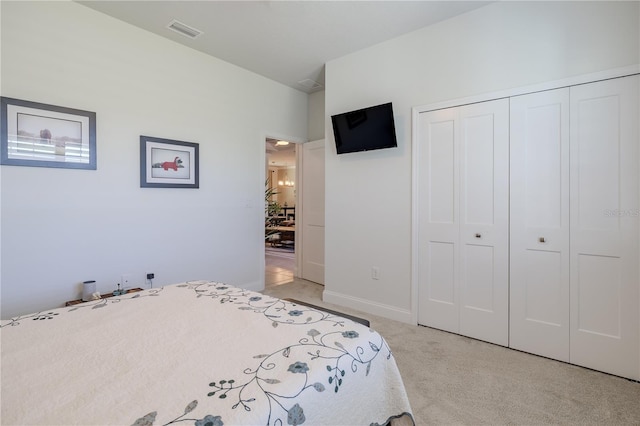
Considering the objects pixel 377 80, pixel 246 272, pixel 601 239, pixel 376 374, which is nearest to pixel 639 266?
pixel 601 239

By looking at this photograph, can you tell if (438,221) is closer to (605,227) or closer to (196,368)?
(605,227)

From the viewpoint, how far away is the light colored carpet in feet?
5.62

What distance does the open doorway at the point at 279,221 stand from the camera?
17.0ft

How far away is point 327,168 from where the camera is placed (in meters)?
3.73

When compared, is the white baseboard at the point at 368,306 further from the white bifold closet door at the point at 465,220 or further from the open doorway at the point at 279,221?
the open doorway at the point at 279,221

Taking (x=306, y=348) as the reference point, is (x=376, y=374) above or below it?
below

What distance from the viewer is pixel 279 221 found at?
9.16m

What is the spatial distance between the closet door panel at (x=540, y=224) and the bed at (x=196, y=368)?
67.8 inches

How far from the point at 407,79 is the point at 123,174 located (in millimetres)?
2902

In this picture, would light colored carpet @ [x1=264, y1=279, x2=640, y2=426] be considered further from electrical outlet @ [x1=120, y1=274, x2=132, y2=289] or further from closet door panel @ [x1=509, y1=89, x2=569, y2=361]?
electrical outlet @ [x1=120, y1=274, x2=132, y2=289]

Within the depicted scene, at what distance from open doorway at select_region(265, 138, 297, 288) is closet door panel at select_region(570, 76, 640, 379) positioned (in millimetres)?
3376

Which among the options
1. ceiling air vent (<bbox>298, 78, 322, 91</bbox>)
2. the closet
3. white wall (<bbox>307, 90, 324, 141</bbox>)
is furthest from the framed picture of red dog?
the closet

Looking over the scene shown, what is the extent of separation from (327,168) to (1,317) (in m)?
3.15

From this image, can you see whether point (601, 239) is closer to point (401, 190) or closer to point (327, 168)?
point (401, 190)
